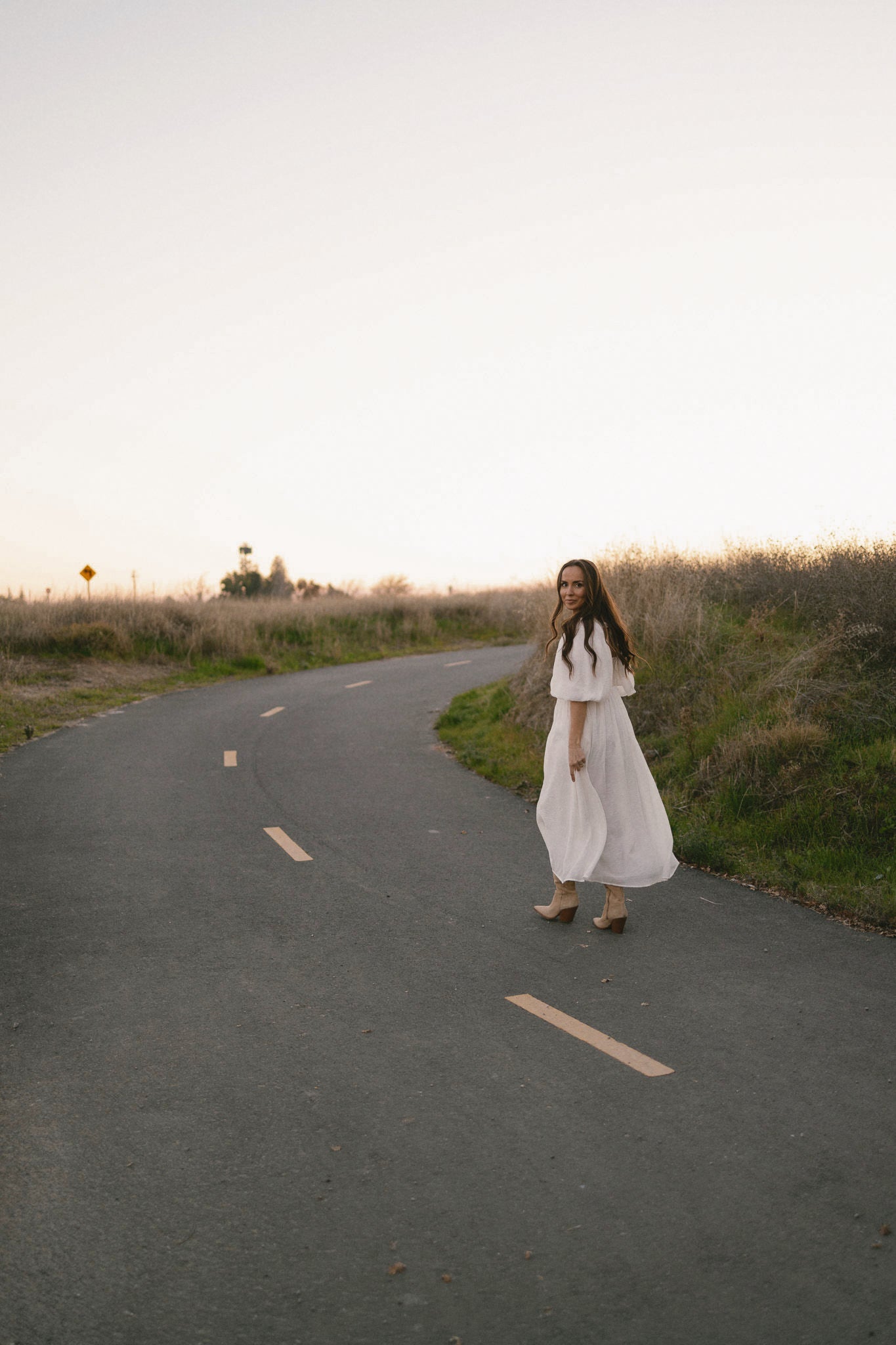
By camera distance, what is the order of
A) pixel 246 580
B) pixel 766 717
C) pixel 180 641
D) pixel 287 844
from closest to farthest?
pixel 287 844
pixel 766 717
pixel 180 641
pixel 246 580

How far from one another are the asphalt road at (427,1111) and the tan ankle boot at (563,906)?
0.28 ft

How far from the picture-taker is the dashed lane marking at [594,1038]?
441cm

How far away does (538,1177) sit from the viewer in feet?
11.8

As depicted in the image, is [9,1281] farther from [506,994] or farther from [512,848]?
[512,848]

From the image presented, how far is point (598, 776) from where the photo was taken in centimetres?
642

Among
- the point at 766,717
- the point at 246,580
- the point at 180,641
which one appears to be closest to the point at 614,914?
the point at 766,717

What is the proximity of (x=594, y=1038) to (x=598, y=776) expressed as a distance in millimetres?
2013

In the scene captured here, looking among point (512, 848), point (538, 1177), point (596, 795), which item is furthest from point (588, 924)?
point (538, 1177)

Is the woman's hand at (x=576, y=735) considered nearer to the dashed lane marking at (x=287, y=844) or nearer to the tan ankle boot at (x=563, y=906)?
the tan ankle boot at (x=563, y=906)

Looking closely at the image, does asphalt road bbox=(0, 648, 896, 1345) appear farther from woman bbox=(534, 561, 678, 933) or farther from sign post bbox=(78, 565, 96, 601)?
sign post bbox=(78, 565, 96, 601)

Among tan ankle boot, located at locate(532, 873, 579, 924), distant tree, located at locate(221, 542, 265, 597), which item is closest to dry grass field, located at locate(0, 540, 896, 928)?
tan ankle boot, located at locate(532, 873, 579, 924)

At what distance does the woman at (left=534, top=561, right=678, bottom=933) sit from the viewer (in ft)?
20.6

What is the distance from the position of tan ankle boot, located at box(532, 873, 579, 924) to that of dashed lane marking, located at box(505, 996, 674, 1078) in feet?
4.32

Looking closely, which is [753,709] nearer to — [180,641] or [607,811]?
[607,811]
